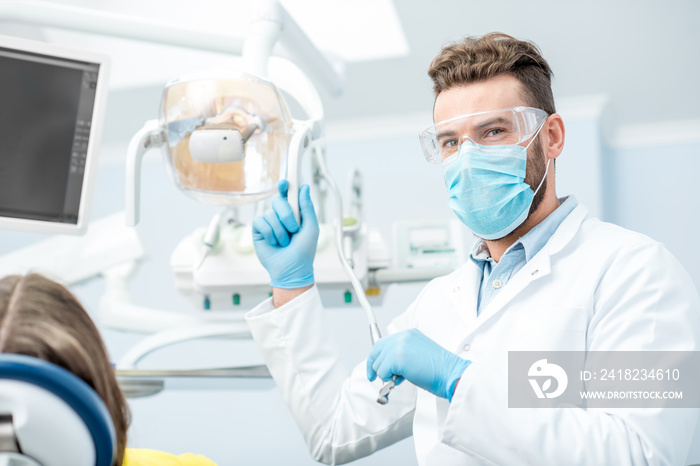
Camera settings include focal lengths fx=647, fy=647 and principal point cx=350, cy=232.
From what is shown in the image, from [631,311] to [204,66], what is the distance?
280 centimetres

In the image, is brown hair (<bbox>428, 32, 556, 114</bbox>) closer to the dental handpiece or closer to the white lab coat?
the white lab coat

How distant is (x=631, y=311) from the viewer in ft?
3.52

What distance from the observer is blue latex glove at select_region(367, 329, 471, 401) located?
1086mm

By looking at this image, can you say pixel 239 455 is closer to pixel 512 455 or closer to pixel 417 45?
pixel 417 45

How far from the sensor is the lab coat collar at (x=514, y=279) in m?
1.24

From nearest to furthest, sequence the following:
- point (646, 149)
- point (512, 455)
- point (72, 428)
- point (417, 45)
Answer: point (72, 428), point (512, 455), point (417, 45), point (646, 149)

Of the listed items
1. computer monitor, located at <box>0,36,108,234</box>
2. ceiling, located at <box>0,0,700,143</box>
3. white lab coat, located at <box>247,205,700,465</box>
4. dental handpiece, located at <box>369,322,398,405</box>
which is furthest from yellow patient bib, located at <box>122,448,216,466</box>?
ceiling, located at <box>0,0,700,143</box>

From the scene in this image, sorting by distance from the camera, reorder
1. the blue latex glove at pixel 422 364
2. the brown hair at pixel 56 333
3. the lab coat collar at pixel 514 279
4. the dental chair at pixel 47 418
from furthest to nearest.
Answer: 1. the lab coat collar at pixel 514 279
2. the blue latex glove at pixel 422 364
3. the brown hair at pixel 56 333
4. the dental chair at pixel 47 418

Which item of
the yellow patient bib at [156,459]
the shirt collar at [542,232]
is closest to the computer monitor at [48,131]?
the yellow patient bib at [156,459]

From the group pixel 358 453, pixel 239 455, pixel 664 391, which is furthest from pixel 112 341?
pixel 664 391

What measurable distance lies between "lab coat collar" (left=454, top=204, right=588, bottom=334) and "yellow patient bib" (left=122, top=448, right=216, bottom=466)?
1.89 ft

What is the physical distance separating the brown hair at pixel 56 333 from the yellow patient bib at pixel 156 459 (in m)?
0.29

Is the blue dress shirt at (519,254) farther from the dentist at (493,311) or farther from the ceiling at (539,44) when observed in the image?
the ceiling at (539,44)

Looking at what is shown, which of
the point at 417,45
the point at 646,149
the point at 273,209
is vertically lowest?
the point at 273,209
